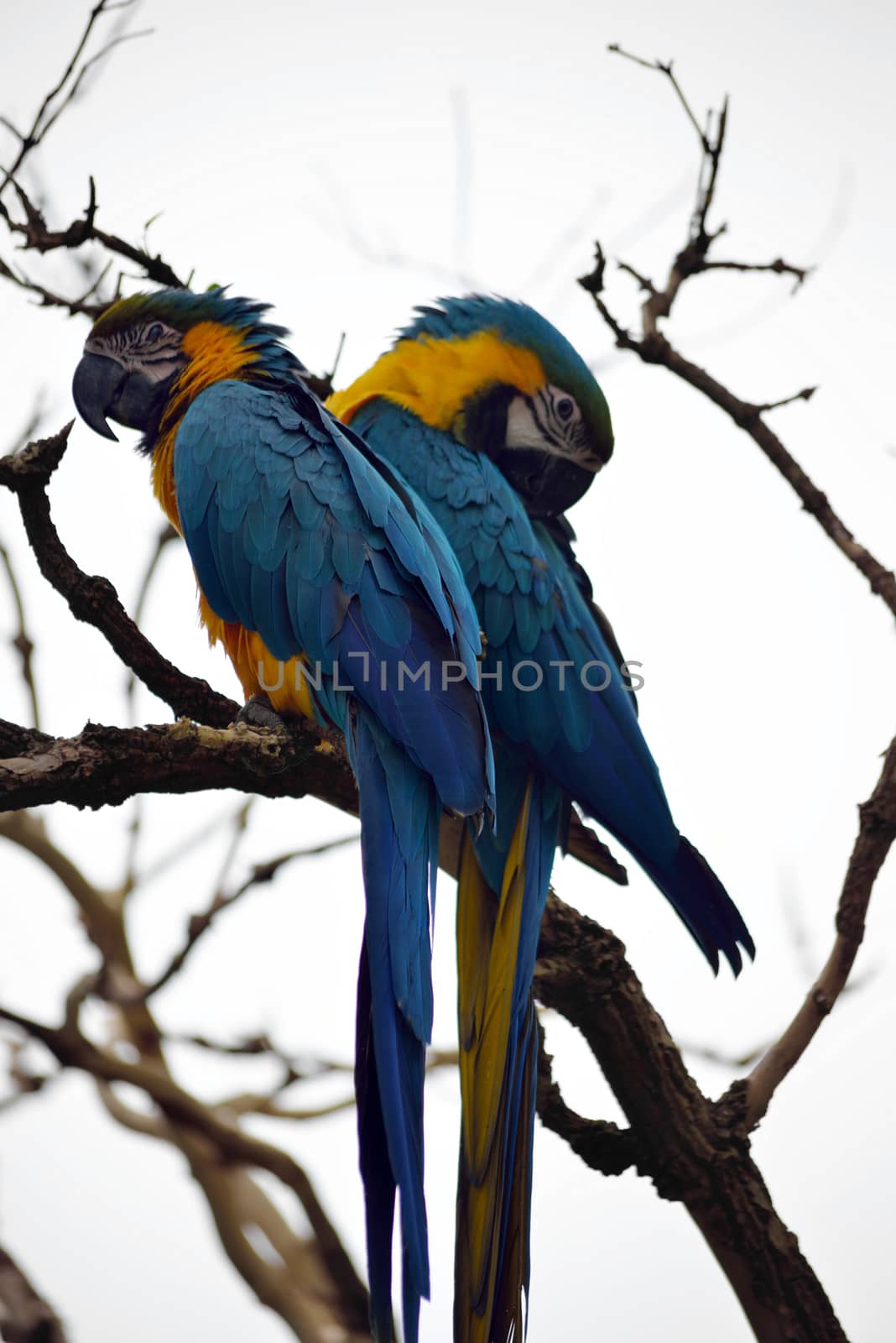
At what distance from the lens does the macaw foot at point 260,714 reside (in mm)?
2393

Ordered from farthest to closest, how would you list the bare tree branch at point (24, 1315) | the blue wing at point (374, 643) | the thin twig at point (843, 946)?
the thin twig at point (843, 946), the bare tree branch at point (24, 1315), the blue wing at point (374, 643)

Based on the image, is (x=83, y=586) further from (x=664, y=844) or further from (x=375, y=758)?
Result: (x=664, y=844)

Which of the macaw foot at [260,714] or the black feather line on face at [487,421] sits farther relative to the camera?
the black feather line on face at [487,421]

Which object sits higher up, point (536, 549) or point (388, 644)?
point (536, 549)

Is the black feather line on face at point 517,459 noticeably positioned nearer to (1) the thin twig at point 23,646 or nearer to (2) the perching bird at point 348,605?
(2) the perching bird at point 348,605

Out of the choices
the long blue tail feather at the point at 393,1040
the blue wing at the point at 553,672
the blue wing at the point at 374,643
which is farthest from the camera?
the blue wing at the point at 553,672

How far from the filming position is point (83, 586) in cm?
204

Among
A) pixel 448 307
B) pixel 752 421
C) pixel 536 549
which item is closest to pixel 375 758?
pixel 536 549

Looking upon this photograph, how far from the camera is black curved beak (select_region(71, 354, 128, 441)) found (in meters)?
2.75

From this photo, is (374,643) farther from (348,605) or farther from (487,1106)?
(487,1106)

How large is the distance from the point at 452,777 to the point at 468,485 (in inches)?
43.8

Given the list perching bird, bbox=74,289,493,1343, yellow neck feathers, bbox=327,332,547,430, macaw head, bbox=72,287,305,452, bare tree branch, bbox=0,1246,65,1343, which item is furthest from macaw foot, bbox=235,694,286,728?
bare tree branch, bbox=0,1246,65,1343

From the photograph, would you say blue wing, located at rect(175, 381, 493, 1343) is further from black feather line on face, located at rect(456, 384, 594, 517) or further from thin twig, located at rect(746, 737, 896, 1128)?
thin twig, located at rect(746, 737, 896, 1128)

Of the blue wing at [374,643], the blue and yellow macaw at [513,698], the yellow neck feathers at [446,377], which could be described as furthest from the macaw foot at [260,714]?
the yellow neck feathers at [446,377]
